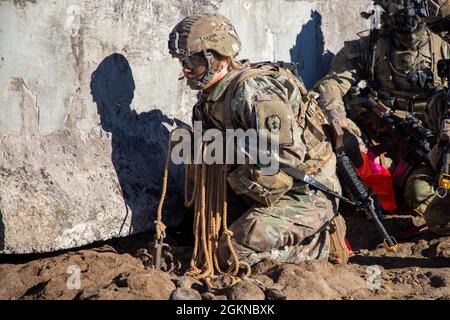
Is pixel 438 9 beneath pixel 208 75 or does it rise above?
above

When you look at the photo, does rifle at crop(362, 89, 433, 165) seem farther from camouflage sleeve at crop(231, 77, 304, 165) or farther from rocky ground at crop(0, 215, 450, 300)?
camouflage sleeve at crop(231, 77, 304, 165)

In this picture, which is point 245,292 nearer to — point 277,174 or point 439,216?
point 277,174

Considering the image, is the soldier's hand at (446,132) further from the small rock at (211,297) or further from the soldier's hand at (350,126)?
the small rock at (211,297)

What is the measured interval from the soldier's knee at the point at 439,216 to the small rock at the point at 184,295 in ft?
7.73

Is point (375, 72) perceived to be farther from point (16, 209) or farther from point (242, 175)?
point (16, 209)

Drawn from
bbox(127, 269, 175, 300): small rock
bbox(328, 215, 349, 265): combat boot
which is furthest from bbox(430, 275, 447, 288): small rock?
bbox(127, 269, 175, 300): small rock

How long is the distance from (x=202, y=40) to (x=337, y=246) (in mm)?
1624

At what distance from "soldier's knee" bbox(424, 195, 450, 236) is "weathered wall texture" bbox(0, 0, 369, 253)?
183 cm

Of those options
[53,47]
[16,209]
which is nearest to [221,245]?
[16,209]

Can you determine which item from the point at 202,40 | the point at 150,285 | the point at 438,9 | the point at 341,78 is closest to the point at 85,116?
the point at 202,40

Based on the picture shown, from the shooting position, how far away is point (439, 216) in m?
6.51

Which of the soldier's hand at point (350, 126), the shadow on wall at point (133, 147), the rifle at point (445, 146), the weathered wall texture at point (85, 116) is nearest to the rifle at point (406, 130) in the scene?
the soldier's hand at point (350, 126)

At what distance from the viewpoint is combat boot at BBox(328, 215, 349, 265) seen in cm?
596

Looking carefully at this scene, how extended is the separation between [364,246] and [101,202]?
207 cm
